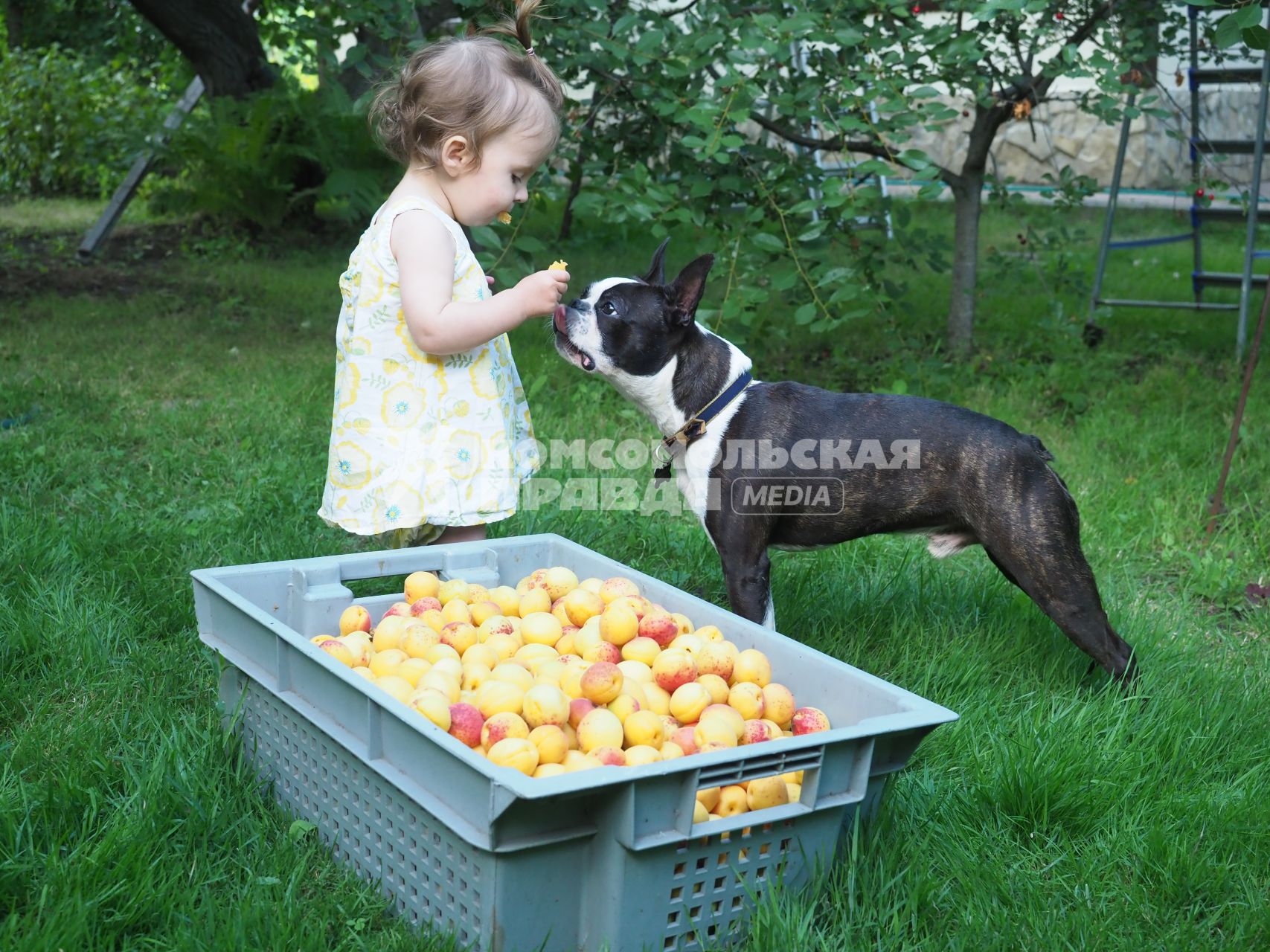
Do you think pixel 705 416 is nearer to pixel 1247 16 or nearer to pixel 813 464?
pixel 813 464

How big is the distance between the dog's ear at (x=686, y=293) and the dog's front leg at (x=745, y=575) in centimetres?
62

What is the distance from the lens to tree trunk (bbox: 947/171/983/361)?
6.79m

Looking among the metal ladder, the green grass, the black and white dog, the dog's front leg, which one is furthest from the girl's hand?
the metal ladder

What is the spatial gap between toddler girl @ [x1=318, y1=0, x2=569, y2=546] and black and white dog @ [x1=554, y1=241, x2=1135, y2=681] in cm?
33

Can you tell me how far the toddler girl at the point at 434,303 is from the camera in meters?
3.08

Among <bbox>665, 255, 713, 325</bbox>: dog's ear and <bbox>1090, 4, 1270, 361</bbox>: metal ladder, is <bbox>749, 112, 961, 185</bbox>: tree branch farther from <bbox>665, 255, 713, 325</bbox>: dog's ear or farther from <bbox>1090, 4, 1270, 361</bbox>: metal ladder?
<bbox>665, 255, 713, 325</bbox>: dog's ear

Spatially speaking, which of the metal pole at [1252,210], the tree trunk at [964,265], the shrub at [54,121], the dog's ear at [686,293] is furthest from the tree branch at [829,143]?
the shrub at [54,121]

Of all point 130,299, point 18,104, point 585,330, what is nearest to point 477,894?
point 585,330

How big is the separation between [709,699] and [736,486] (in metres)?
0.90

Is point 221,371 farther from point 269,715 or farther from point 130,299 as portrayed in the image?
point 269,715

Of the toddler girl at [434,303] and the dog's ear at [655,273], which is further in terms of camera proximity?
the dog's ear at [655,273]

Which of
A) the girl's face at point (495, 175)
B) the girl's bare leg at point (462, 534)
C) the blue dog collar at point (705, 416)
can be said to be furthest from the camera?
the girl's bare leg at point (462, 534)

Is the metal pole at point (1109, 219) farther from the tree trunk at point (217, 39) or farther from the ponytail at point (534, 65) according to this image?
the tree trunk at point (217, 39)

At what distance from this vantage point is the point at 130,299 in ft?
27.1
